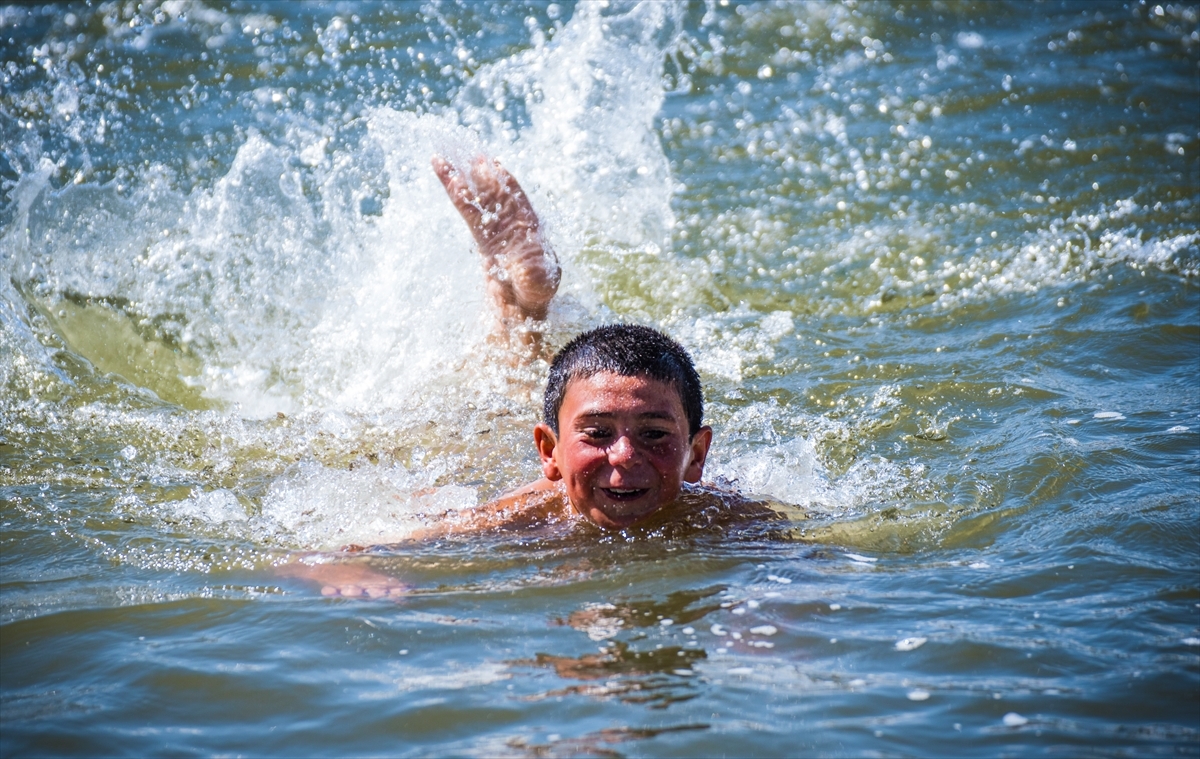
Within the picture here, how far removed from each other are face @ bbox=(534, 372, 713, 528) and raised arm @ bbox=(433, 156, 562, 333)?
6.20 feet

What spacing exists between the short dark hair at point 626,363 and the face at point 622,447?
48mm

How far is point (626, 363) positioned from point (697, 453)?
485mm

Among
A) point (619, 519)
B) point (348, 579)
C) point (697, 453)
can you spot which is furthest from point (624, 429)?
point (348, 579)

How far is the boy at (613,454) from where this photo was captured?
171 inches

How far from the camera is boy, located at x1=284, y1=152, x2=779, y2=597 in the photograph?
4.35 m

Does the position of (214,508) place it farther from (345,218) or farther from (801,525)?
(345,218)

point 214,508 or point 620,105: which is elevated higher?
point 620,105

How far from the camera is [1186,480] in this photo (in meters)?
4.64

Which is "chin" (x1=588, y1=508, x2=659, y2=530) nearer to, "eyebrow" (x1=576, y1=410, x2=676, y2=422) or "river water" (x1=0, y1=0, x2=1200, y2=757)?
"river water" (x1=0, y1=0, x2=1200, y2=757)

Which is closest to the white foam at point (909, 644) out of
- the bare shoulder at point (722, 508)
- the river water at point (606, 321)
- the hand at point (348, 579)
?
the river water at point (606, 321)

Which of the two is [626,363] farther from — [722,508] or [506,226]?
[506,226]

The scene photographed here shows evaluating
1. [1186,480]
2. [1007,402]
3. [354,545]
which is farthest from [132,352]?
[1186,480]

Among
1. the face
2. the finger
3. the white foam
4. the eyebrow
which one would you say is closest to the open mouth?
the face

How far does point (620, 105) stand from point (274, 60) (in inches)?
157
